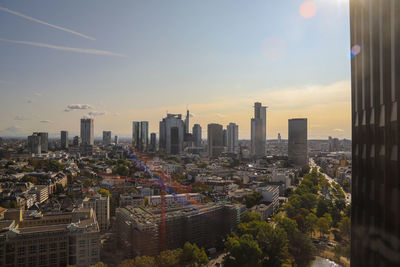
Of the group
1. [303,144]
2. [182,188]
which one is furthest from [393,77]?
[303,144]

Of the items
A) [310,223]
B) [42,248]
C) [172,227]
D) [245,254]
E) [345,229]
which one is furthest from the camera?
[310,223]

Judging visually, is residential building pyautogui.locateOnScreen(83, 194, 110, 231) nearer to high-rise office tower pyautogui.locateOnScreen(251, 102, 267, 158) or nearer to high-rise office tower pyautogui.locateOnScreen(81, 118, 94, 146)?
high-rise office tower pyautogui.locateOnScreen(251, 102, 267, 158)

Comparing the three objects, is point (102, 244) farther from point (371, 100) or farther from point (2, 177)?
point (2, 177)

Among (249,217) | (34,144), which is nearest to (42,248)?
(249,217)

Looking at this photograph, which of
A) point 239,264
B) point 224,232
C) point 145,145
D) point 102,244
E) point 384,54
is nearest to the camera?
point 384,54

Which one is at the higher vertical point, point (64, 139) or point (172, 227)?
point (64, 139)

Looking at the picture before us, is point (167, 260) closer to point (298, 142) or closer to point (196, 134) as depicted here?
point (298, 142)
